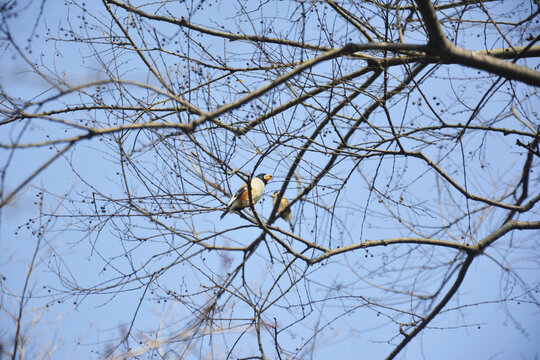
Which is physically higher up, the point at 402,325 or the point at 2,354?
the point at 2,354

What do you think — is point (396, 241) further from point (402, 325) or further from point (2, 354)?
point (2, 354)

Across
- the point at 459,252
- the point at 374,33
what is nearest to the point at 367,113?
the point at 374,33

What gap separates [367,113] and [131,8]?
2.16m

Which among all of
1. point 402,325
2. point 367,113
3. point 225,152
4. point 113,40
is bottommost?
point 402,325

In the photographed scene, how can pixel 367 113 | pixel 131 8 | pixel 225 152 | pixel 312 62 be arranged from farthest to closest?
pixel 367 113 < pixel 131 8 < pixel 225 152 < pixel 312 62

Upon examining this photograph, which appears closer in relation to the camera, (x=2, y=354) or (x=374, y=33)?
(x=374, y=33)

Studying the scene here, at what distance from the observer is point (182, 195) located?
11.3 feet

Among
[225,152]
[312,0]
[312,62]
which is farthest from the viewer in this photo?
[312,0]

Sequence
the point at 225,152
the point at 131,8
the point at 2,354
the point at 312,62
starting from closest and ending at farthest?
the point at 312,62 < the point at 225,152 < the point at 131,8 < the point at 2,354

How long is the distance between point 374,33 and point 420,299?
2184 millimetres

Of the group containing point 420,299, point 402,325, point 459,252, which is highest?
point 459,252

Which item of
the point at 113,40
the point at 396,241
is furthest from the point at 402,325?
the point at 113,40

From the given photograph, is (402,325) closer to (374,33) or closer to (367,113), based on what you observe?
(367,113)

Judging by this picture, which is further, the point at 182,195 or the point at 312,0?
the point at 182,195
